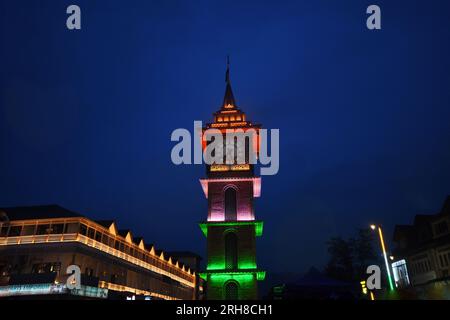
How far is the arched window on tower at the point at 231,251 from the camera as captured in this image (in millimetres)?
32688

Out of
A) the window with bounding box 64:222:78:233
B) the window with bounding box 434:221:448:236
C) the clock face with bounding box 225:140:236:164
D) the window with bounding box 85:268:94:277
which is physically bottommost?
the window with bounding box 85:268:94:277

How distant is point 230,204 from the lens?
35125 millimetres

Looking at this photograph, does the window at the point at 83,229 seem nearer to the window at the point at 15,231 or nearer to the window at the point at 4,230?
the window at the point at 15,231

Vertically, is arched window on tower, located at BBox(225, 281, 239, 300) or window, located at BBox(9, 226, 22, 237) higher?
window, located at BBox(9, 226, 22, 237)

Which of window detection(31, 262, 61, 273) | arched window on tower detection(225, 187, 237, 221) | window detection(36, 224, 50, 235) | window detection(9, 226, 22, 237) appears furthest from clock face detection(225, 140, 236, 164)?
window detection(9, 226, 22, 237)

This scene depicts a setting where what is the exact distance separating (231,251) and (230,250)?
0.14m

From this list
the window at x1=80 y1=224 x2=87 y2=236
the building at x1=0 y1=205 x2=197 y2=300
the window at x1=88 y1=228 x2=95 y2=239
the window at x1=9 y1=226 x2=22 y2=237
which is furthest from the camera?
the window at x1=88 y1=228 x2=95 y2=239

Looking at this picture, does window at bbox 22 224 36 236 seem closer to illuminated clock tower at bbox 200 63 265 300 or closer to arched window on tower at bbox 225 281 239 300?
illuminated clock tower at bbox 200 63 265 300

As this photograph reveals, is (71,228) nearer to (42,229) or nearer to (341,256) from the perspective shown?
(42,229)

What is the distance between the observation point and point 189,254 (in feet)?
287

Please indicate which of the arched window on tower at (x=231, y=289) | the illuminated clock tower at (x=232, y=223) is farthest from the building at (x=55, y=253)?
the arched window on tower at (x=231, y=289)

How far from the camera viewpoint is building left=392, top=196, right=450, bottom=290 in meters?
34.4

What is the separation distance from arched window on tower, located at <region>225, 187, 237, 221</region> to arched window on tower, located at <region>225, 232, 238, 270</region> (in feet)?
5.64
